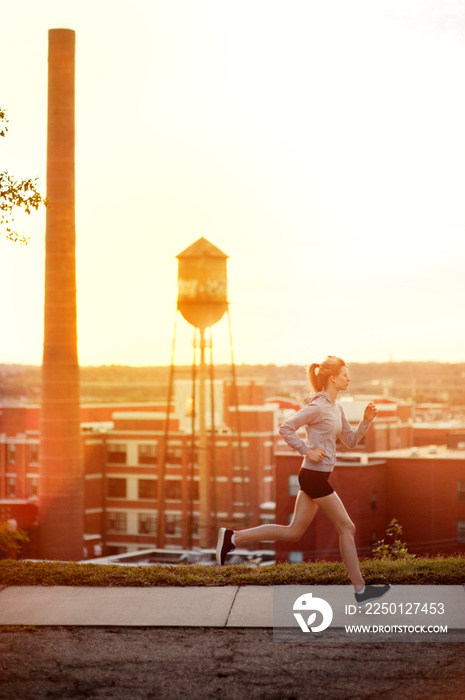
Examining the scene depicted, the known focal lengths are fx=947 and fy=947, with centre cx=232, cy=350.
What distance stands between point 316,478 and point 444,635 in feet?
4.43

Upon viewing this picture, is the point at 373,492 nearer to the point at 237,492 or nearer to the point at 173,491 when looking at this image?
the point at 237,492

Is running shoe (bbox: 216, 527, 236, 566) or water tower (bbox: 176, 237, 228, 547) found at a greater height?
water tower (bbox: 176, 237, 228, 547)

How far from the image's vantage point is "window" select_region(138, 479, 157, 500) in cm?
6975

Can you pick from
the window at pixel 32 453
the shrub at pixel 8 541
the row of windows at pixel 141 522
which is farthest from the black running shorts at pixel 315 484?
the window at pixel 32 453

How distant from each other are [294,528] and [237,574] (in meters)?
1.43

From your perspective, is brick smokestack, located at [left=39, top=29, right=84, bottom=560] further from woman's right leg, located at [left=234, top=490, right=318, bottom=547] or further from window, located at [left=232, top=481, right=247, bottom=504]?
window, located at [left=232, top=481, right=247, bottom=504]

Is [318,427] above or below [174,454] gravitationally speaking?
above

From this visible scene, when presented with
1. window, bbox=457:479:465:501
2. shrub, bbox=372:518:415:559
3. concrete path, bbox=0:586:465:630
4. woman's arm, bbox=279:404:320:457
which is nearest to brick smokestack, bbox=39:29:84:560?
shrub, bbox=372:518:415:559

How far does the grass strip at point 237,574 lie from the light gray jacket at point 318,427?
1320mm

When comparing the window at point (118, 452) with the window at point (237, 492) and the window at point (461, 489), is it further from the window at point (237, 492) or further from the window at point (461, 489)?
the window at point (461, 489)

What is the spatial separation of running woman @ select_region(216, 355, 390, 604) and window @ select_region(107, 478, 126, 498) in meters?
64.2

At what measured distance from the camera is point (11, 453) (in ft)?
251

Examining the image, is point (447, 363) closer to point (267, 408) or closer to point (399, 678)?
point (267, 408)

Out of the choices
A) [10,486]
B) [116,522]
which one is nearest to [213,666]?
[116,522]
